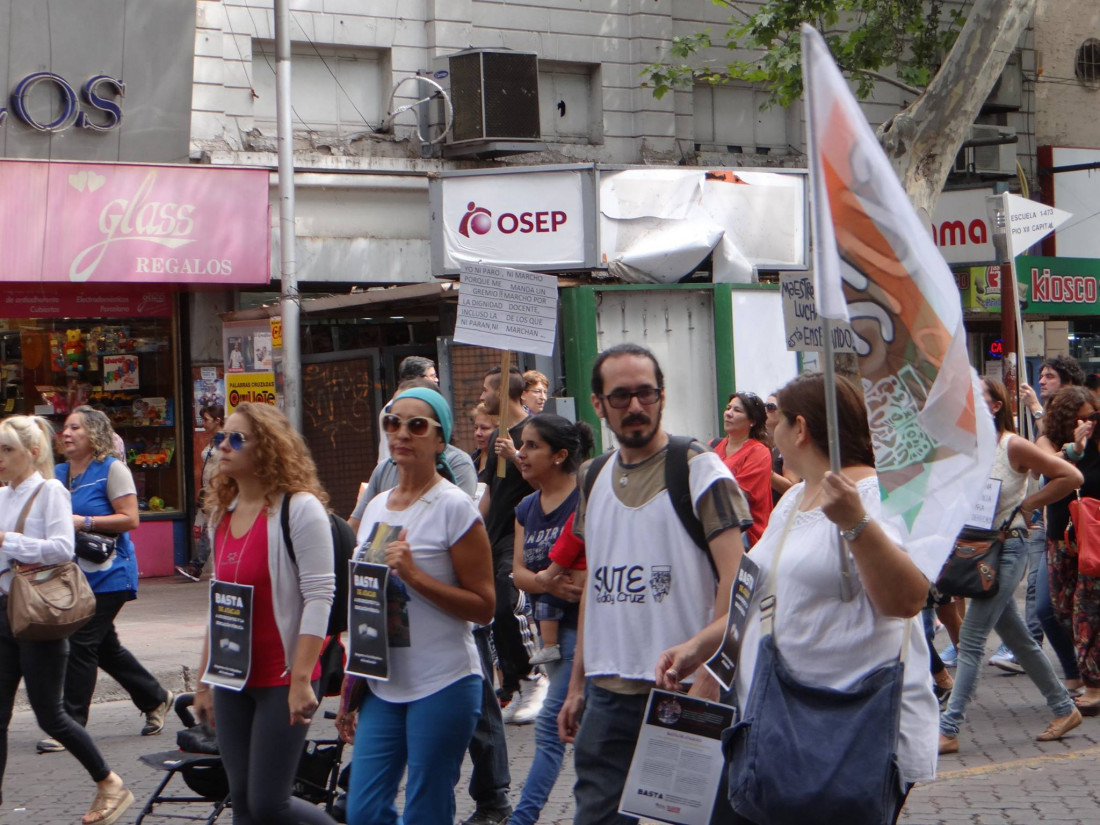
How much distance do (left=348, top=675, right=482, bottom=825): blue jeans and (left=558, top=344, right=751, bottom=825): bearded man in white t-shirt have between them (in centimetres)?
41

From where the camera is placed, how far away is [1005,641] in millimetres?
7742

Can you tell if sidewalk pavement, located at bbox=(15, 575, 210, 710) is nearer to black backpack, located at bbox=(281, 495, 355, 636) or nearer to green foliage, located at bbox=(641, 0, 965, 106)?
black backpack, located at bbox=(281, 495, 355, 636)

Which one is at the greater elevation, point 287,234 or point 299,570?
point 287,234

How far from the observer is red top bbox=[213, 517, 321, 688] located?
15.2 feet

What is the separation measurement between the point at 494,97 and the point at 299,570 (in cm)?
1281

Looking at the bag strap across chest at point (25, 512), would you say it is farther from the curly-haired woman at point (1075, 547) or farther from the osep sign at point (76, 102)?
the osep sign at point (76, 102)

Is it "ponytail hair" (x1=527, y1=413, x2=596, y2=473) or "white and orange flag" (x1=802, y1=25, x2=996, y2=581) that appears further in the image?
"ponytail hair" (x1=527, y1=413, x2=596, y2=473)

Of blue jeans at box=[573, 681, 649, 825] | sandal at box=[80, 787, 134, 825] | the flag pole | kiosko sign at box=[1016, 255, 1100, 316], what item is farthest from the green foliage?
the flag pole

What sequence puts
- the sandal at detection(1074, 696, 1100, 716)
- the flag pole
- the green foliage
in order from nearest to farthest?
the flag pole < the sandal at detection(1074, 696, 1100, 716) < the green foliage

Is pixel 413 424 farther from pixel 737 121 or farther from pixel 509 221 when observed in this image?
pixel 737 121

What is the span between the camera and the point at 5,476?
6605 millimetres

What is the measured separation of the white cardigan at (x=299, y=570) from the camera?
4.69 metres

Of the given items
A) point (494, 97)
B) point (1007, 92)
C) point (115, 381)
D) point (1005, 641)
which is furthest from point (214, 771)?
point (1007, 92)

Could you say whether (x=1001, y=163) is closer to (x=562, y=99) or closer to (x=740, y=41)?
(x=740, y=41)
